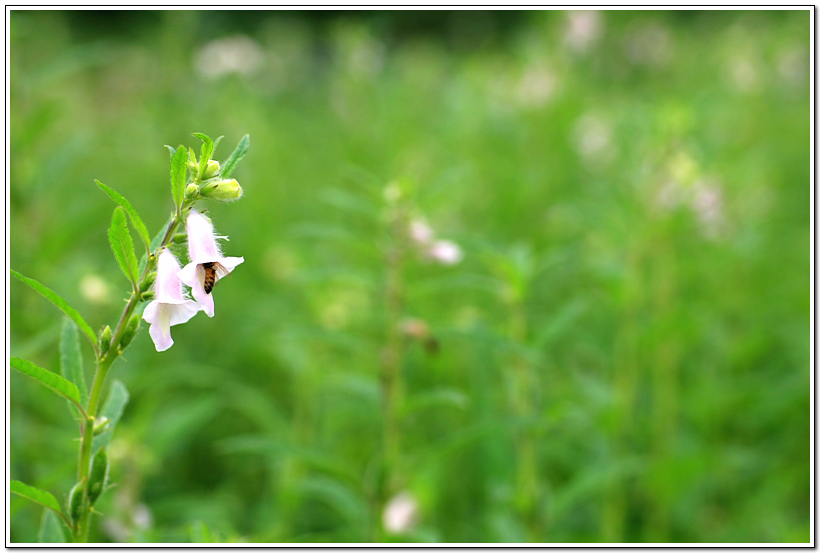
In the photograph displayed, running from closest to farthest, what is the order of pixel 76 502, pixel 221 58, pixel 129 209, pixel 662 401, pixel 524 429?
1. pixel 129 209
2. pixel 76 502
3. pixel 524 429
4. pixel 662 401
5. pixel 221 58

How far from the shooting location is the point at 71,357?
102 centimetres

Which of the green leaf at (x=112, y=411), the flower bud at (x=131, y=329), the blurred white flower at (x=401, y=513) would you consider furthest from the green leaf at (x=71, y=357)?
the blurred white flower at (x=401, y=513)

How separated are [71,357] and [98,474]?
0.22 m

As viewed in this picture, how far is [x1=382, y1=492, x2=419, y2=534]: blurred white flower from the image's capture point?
1.90 meters

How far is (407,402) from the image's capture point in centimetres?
164

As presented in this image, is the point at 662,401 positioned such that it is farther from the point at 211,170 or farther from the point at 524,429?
the point at 211,170

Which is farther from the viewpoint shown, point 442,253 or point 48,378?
point 442,253

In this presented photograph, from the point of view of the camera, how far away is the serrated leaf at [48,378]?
80cm

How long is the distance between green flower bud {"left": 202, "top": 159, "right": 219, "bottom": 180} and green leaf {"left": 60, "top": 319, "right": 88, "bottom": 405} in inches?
13.9

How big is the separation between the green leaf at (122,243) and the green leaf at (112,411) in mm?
256

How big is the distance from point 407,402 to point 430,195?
62 centimetres

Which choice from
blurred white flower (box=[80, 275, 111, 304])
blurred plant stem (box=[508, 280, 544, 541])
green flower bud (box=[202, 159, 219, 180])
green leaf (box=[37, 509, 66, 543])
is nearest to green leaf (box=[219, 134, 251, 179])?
green flower bud (box=[202, 159, 219, 180])

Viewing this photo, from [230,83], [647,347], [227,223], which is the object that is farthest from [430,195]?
[230,83]

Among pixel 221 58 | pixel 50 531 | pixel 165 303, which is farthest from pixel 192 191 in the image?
pixel 221 58
